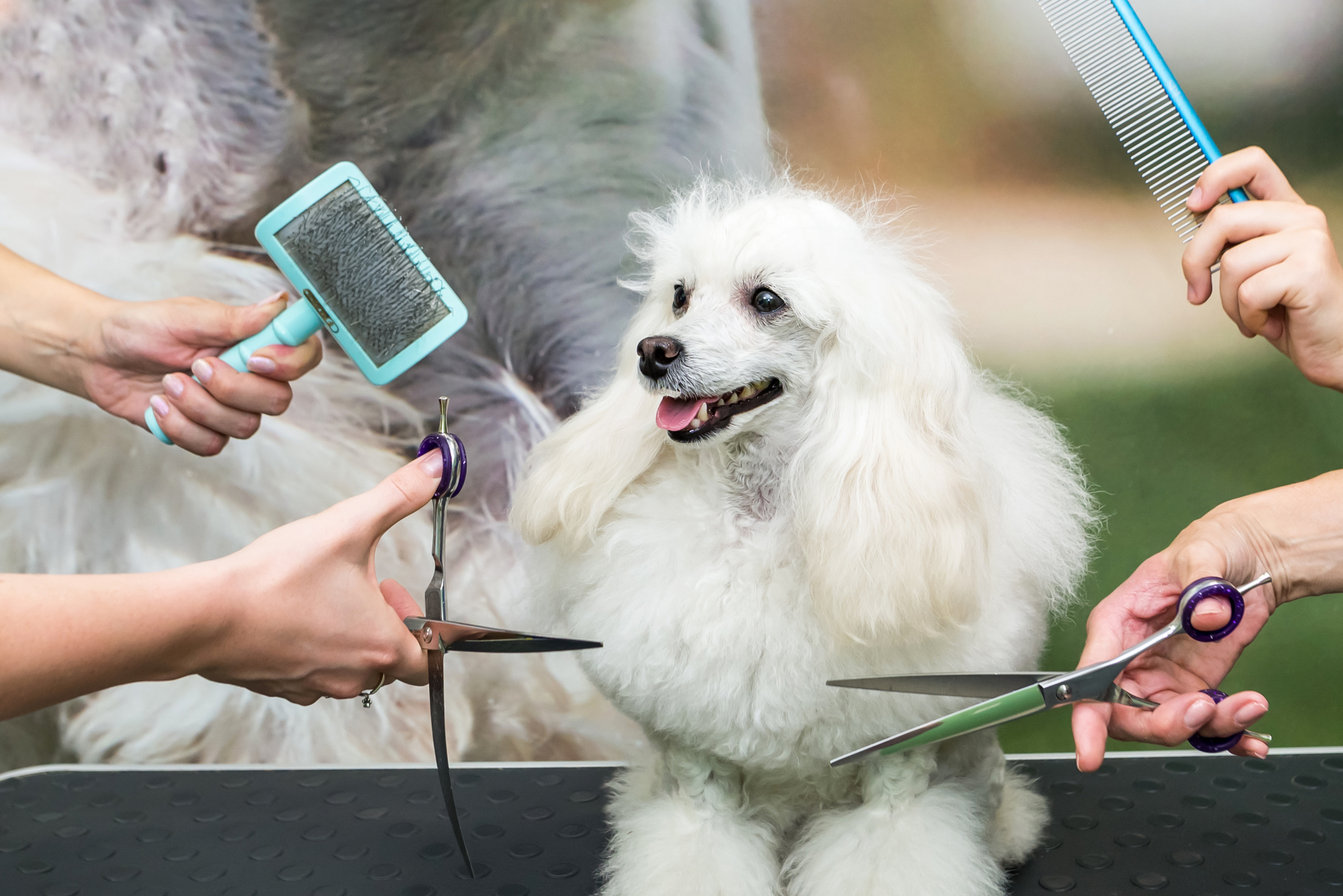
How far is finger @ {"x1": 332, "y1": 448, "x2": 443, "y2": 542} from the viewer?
860 millimetres

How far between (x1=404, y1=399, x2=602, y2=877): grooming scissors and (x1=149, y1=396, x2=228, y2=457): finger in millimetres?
369

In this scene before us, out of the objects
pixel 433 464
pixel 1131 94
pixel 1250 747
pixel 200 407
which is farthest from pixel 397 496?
pixel 1131 94

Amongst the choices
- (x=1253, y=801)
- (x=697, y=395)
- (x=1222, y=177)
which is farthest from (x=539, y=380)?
(x=1253, y=801)

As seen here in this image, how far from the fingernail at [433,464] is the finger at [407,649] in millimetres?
139

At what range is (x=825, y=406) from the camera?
99 centimetres

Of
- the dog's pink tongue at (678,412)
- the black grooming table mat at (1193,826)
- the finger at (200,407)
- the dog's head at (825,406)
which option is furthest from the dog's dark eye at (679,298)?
the black grooming table mat at (1193,826)

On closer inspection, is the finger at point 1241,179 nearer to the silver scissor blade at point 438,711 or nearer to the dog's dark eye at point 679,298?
the dog's dark eye at point 679,298

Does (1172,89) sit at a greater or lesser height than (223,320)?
greater

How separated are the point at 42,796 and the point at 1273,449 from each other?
6.14 feet

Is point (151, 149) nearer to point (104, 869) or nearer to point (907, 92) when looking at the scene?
point (104, 869)

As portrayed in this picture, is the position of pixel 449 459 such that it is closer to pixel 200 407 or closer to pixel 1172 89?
pixel 200 407

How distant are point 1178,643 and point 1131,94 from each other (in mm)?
583

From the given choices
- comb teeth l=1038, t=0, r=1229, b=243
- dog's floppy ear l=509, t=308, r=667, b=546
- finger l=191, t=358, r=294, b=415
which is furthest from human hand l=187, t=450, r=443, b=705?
comb teeth l=1038, t=0, r=1229, b=243

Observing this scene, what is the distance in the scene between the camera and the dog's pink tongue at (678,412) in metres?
0.97
